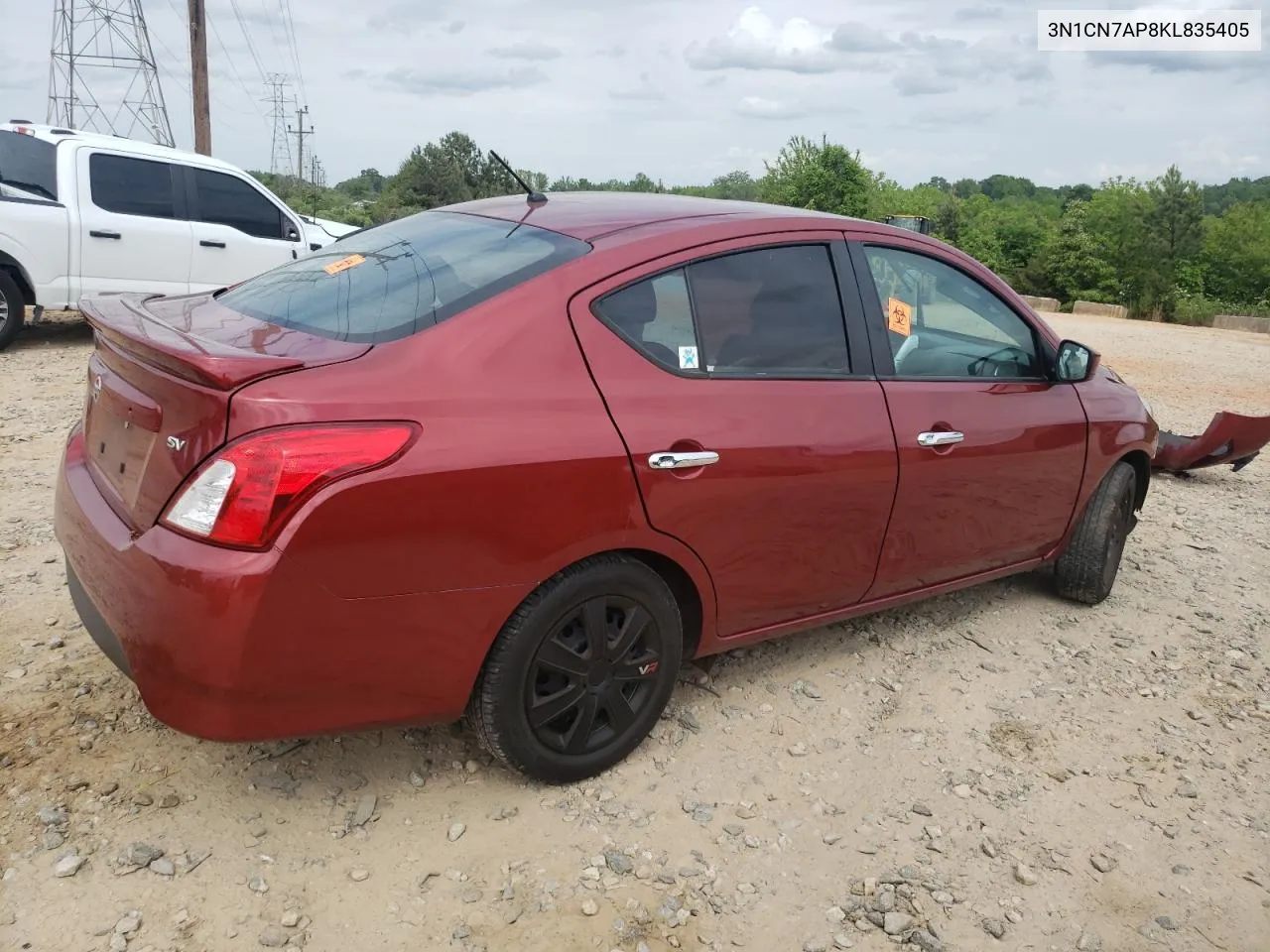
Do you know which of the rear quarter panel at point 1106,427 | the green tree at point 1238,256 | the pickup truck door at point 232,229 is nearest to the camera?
the rear quarter panel at point 1106,427

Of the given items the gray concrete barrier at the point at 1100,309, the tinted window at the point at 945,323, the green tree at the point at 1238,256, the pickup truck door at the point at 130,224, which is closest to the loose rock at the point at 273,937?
the tinted window at the point at 945,323

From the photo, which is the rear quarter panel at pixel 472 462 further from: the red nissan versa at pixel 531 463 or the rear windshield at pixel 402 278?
the rear windshield at pixel 402 278

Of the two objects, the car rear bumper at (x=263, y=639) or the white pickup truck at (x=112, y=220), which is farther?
the white pickup truck at (x=112, y=220)

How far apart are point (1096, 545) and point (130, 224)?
8116 mm

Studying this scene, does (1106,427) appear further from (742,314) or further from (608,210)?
(608,210)

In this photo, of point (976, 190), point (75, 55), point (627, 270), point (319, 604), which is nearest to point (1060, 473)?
point (627, 270)

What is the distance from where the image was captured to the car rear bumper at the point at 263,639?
217 centimetres

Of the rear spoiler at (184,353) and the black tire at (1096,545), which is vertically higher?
the rear spoiler at (184,353)

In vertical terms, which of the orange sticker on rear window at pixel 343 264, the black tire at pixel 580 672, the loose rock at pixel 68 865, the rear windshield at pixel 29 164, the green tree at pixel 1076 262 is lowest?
the loose rock at pixel 68 865

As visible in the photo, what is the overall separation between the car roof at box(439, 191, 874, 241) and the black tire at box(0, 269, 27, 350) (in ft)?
21.0

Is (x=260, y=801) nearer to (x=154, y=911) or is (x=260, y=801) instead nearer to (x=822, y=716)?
(x=154, y=911)

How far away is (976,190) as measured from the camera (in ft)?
328

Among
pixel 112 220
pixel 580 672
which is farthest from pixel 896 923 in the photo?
pixel 112 220

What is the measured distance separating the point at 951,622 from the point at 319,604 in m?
2.87
